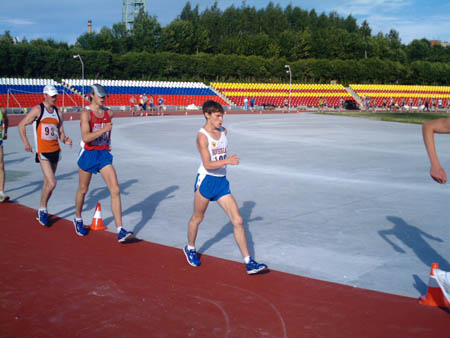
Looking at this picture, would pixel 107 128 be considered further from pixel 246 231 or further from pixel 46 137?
pixel 246 231

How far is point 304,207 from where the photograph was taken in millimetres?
8508

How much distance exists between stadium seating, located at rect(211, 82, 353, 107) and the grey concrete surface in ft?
167

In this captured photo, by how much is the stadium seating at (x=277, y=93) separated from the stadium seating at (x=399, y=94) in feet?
Answer: 13.1

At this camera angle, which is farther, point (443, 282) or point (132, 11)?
point (132, 11)

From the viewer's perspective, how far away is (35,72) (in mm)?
61469

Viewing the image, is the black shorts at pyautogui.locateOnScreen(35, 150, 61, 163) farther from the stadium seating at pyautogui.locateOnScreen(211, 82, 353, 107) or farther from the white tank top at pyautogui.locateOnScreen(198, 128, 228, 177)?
the stadium seating at pyautogui.locateOnScreen(211, 82, 353, 107)

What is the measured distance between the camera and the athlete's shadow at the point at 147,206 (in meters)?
7.56

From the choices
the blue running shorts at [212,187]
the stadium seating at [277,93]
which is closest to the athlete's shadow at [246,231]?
the blue running shorts at [212,187]

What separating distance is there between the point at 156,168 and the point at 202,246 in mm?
6624

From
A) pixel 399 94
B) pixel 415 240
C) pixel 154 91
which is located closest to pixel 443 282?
pixel 415 240

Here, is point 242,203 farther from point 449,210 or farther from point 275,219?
point 449,210

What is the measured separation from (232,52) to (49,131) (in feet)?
303

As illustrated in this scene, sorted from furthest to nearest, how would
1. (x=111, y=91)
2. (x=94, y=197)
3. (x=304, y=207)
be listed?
(x=111, y=91) < (x=94, y=197) < (x=304, y=207)

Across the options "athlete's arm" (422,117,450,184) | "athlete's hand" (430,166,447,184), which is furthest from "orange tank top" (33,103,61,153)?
"athlete's hand" (430,166,447,184)
